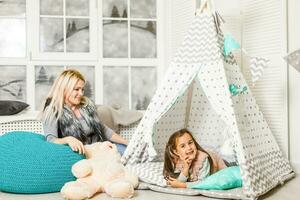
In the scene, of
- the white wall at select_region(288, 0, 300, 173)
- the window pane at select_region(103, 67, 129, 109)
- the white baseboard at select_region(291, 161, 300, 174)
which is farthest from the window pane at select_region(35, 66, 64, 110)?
the white baseboard at select_region(291, 161, 300, 174)

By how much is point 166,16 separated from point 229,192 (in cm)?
213

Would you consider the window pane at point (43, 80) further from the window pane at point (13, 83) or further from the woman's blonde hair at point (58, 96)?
the woman's blonde hair at point (58, 96)

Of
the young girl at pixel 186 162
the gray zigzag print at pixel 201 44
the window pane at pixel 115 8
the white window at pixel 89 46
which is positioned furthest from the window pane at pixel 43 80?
the young girl at pixel 186 162

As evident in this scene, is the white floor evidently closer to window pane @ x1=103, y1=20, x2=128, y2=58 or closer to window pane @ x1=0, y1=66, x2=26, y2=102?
window pane @ x1=0, y1=66, x2=26, y2=102

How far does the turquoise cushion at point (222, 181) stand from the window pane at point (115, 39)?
183cm

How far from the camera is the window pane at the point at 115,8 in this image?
3936 mm

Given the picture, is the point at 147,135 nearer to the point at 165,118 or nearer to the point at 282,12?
the point at 165,118

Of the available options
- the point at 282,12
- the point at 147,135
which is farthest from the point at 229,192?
the point at 282,12

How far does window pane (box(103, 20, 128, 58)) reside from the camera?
3936 millimetres

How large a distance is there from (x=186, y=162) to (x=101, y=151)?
536mm

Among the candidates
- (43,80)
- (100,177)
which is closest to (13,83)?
(43,80)

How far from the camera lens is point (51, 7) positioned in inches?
151

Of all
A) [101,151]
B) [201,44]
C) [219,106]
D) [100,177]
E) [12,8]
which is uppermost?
[12,8]

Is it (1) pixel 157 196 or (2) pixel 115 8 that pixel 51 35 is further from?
(1) pixel 157 196
